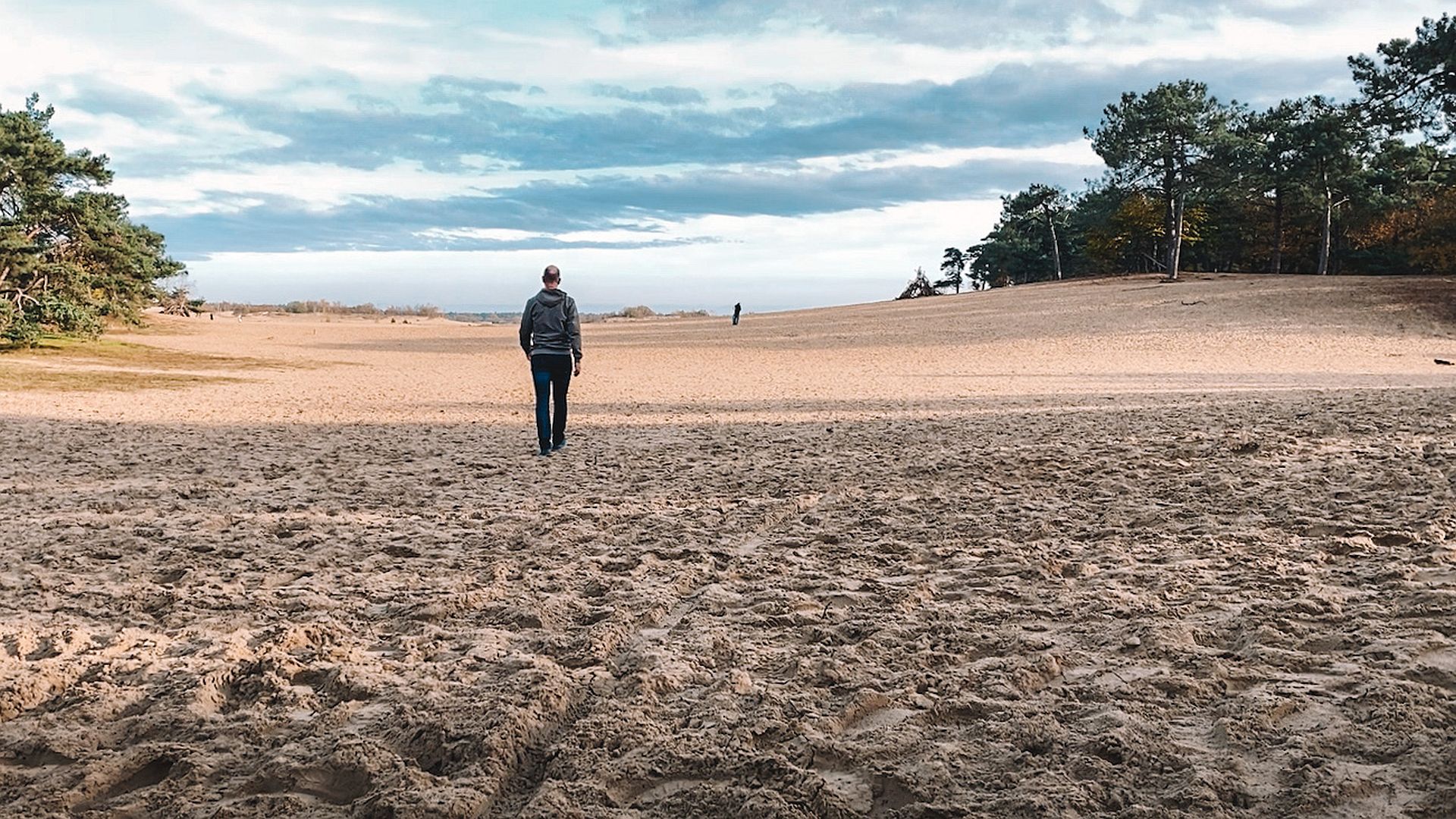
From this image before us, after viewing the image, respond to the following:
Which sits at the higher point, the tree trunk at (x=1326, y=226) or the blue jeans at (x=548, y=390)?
the tree trunk at (x=1326, y=226)

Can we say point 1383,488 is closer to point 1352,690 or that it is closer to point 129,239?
point 1352,690

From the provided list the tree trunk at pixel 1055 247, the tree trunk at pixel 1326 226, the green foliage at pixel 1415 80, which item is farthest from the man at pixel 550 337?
the tree trunk at pixel 1055 247

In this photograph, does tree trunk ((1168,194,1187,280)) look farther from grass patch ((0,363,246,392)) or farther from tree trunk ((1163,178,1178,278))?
grass patch ((0,363,246,392))

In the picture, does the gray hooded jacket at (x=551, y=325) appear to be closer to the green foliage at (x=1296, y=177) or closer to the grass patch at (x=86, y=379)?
the grass patch at (x=86, y=379)

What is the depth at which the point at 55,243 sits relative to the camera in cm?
2502

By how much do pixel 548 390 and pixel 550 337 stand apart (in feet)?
2.41

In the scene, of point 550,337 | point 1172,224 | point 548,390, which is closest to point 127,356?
point 548,390

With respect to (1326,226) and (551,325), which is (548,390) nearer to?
(551,325)

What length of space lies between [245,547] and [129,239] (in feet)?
83.1

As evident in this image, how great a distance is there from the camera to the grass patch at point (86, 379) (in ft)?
57.0

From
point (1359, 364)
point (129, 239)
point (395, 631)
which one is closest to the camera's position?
point (395, 631)

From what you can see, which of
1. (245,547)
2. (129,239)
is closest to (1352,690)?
(245,547)

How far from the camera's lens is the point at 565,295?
975 centimetres

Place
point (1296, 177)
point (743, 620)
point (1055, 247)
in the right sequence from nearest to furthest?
point (743, 620)
point (1296, 177)
point (1055, 247)
